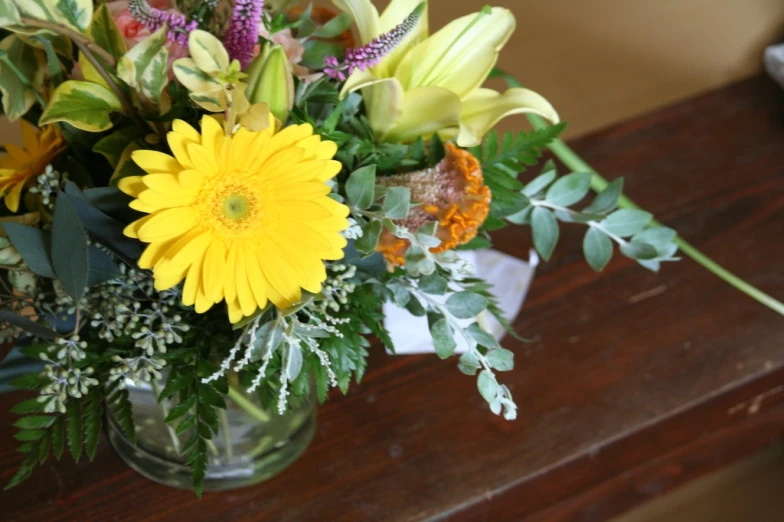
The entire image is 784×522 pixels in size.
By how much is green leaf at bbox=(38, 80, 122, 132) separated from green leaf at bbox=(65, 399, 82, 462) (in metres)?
0.15

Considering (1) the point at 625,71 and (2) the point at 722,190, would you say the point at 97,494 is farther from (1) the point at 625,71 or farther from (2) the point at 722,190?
(1) the point at 625,71

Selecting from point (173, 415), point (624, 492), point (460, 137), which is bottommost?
point (624, 492)

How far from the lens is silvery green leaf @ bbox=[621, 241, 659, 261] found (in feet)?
1.77

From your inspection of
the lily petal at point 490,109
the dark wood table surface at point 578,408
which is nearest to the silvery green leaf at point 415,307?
the lily petal at point 490,109

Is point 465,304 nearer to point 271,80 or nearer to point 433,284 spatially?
point 433,284

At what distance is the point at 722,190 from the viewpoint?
83 cm

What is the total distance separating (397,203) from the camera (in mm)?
373

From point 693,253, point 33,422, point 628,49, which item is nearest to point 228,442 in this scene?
point 33,422

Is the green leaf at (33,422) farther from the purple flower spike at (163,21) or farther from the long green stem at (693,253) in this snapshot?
the long green stem at (693,253)

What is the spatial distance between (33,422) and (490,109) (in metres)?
0.30

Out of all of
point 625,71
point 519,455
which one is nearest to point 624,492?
point 519,455

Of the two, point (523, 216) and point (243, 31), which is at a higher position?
point (243, 31)

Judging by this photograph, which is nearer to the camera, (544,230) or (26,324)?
(26,324)

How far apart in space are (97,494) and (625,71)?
99cm
